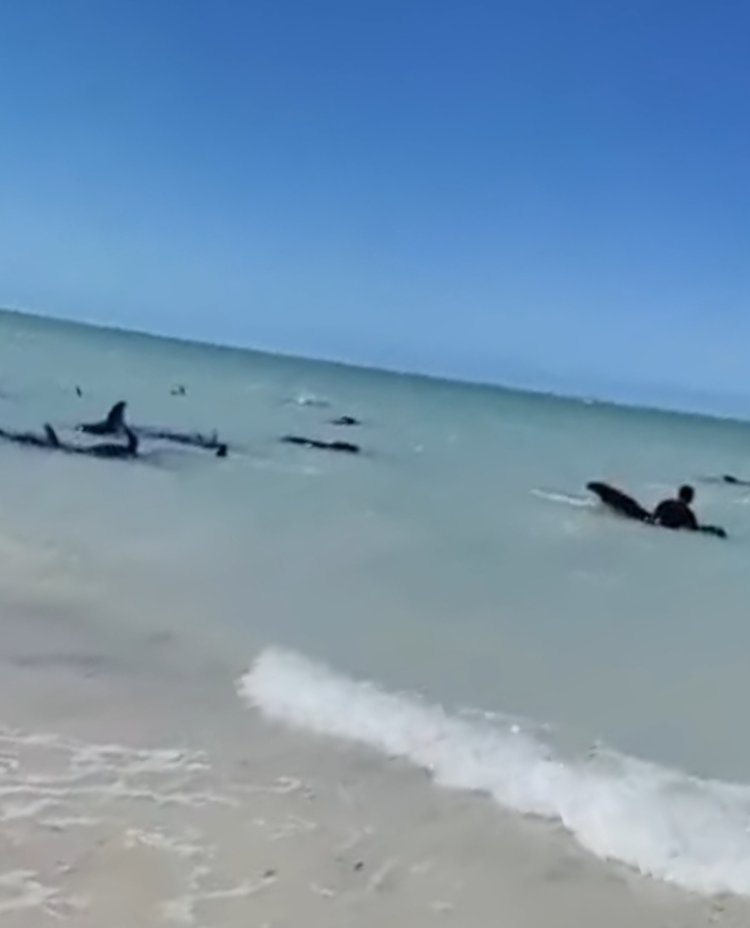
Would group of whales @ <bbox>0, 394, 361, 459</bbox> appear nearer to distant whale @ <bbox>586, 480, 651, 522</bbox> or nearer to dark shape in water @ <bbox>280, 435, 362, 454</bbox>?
dark shape in water @ <bbox>280, 435, 362, 454</bbox>

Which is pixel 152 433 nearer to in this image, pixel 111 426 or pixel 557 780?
pixel 111 426

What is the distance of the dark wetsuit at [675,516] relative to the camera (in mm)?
16906

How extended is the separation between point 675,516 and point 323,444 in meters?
7.66

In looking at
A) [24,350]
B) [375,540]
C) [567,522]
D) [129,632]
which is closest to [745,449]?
[24,350]

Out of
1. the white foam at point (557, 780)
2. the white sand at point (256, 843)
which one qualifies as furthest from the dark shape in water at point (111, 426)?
the white sand at point (256, 843)

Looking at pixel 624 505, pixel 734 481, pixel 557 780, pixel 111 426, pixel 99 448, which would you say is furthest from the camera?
pixel 734 481

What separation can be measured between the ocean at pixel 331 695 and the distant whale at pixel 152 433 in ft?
10.3

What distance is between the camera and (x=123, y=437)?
1880 centimetres

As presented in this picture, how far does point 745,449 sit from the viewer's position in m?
51.1

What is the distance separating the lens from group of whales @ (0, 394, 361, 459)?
1659cm

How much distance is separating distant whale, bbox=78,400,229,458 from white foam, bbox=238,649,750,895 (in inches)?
503

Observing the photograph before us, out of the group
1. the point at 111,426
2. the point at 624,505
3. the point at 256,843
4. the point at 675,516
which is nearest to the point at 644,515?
the point at 624,505

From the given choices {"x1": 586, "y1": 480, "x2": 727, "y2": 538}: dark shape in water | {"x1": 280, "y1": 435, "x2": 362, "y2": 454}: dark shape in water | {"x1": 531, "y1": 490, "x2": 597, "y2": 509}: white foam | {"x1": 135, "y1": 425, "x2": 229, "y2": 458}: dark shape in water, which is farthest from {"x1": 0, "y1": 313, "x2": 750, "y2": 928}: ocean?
{"x1": 280, "y1": 435, "x2": 362, "y2": 454}: dark shape in water

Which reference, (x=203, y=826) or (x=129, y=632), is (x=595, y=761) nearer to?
(x=203, y=826)
